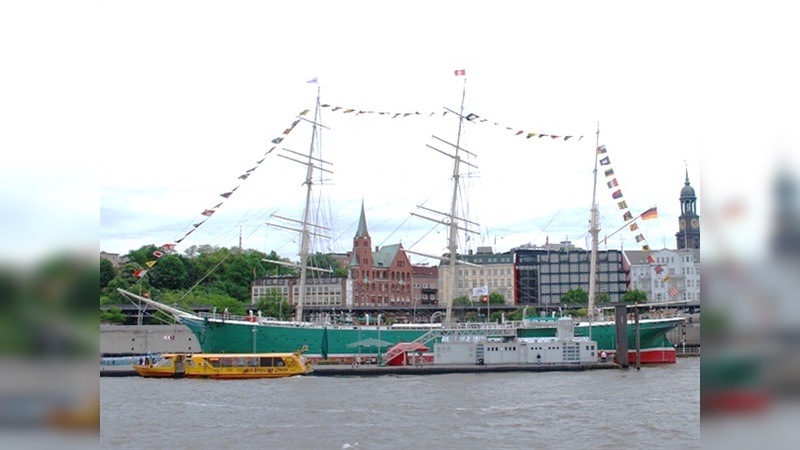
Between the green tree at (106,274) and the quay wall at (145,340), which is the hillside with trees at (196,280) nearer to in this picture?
the green tree at (106,274)

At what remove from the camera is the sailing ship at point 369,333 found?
62.7 m

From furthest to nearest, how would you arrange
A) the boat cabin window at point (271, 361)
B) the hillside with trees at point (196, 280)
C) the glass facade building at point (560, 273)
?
the glass facade building at point (560, 273), the hillside with trees at point (196, 280), the boat cabin window at point (271, 361)

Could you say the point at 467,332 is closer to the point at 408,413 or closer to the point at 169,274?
the point at 408,413

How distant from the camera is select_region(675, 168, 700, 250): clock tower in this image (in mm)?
148750

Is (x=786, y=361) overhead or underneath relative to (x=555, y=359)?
overhead

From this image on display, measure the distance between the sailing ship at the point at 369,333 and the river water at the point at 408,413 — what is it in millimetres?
13196

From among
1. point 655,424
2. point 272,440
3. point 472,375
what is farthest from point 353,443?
point 472,375

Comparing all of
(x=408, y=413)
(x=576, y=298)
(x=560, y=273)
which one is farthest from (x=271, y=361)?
(x=560, y=273)

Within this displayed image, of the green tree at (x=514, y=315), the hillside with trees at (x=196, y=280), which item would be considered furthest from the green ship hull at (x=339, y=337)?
the green tree at (x=514, y=315)

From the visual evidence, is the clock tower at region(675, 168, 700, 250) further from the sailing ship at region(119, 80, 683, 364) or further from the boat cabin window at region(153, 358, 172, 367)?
the boat cabin window at region(153, 358, 172, 367)

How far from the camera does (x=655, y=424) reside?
2823 cm

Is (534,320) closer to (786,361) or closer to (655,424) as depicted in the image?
(655,424)

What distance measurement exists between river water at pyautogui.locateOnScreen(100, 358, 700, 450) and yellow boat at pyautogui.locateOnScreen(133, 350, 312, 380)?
370cm

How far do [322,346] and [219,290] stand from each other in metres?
56.9
